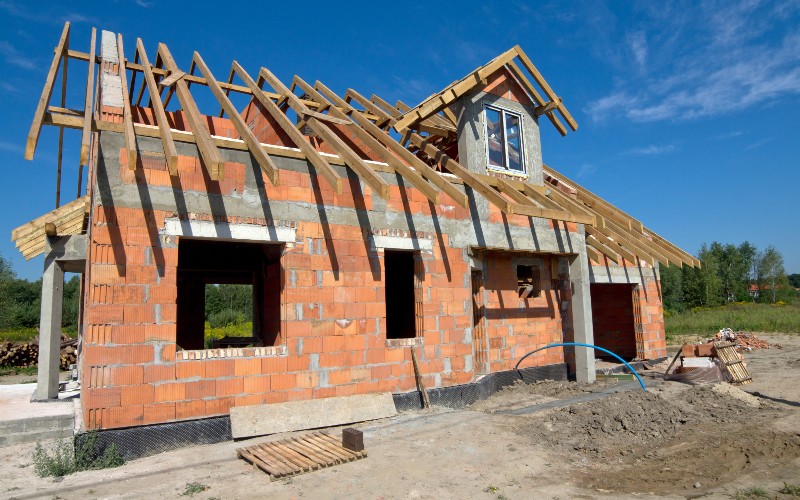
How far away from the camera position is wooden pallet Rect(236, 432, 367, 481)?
556 cm

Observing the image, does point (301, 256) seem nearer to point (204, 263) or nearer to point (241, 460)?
point (241, 460)

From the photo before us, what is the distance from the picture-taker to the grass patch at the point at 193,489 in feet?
16.3

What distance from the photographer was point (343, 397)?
7.91 meters

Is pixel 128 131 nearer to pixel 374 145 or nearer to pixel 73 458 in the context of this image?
pixel 374 145

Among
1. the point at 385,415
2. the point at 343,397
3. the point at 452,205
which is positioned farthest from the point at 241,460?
the point at 452,205

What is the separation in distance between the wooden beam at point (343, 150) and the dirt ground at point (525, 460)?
334cm

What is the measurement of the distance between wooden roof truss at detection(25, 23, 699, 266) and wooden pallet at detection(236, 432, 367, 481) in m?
3.21

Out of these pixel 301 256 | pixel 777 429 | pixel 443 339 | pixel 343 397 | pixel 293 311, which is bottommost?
pixel 777 429

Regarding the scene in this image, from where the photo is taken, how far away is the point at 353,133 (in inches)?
364

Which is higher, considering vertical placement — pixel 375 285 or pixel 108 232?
pixel 108 232

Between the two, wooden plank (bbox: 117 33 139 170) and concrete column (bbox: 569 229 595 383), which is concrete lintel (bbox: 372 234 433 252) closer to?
wooden plank (bbox: 117 33 139 170)

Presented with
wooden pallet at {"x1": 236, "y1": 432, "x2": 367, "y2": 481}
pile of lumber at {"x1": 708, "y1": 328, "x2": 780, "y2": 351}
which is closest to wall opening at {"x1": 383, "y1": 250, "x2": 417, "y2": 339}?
wooden pallet at {"x1": 236, "y1": 432, "x2": 367, "y2": 481}

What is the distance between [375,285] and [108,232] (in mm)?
3918

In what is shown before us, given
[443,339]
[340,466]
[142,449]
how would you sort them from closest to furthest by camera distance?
[340,466] < [142,449] < [443,339]
